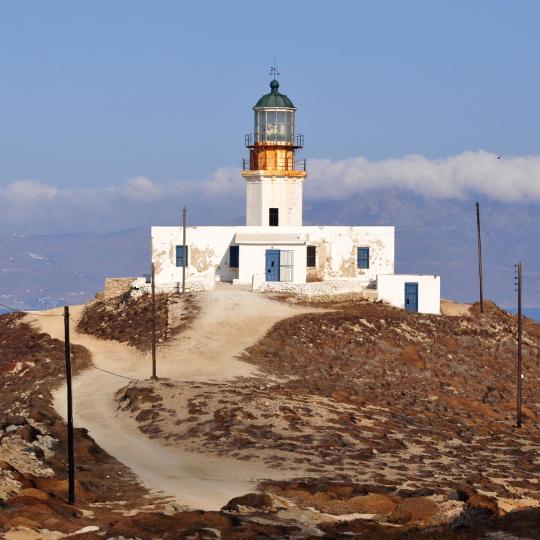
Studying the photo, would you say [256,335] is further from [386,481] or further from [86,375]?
[386,481]

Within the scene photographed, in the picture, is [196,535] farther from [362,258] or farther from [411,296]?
[362,258]

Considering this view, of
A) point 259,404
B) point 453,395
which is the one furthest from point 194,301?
point 259,404

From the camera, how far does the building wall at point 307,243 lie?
70.1 m

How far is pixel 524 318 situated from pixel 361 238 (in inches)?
391

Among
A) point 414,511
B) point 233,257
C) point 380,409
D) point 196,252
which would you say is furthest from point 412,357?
point 414,511

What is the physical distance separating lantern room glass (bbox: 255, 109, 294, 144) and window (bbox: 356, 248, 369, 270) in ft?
23.5

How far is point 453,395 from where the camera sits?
54875 millimetres

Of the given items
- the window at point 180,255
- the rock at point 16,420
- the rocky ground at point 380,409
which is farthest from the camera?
the window at point 180,255

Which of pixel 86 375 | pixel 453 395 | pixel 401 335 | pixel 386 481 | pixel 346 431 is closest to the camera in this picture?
pixel 386 481

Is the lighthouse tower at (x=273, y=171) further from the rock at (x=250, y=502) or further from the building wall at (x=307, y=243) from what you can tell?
the rock at (x=250, y=502)

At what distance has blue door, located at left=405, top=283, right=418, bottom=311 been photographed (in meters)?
67.4

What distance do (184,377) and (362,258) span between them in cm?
2298

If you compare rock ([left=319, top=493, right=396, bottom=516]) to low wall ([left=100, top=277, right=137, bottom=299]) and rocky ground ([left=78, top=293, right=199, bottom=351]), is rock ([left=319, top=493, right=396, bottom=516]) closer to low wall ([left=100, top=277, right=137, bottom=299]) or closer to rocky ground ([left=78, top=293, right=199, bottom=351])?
rocky ground ([left=78, top=293, right=199, bottom=351])

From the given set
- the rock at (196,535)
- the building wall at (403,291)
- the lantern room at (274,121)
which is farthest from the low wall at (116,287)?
the rock at (196,535)
